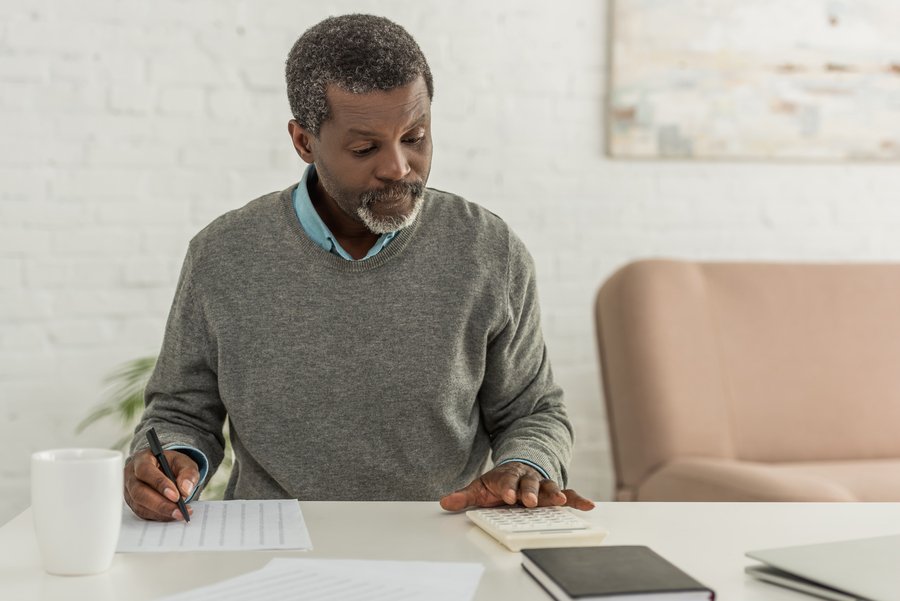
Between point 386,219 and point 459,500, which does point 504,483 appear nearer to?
point 459,500

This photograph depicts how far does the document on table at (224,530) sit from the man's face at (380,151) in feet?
1.43

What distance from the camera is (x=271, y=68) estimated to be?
2498mm

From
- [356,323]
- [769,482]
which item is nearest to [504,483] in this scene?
[356,323]

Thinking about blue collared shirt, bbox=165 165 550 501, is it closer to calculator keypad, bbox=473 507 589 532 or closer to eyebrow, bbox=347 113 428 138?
eyebrow, bbox=347 113 428 138

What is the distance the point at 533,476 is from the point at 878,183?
2105 millimetres

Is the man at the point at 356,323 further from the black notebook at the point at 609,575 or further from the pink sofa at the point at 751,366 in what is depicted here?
the pink sofa at the point at 751,366

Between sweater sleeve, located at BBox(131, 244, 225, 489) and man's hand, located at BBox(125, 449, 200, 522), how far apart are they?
27 cm

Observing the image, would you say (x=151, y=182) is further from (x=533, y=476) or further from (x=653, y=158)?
(x=533, y=476)

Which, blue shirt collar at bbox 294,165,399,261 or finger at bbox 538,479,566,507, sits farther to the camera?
blue shirt collar at bbox 294,165,399,261

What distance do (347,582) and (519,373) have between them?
2.17 feet

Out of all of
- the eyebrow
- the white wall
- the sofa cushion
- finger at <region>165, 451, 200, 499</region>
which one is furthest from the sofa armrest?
finger at <region>165, 451, 200, 499</region>

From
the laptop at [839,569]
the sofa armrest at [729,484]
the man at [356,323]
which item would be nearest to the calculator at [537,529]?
the laptop at [839,569]

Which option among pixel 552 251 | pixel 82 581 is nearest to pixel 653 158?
pixel 552 251

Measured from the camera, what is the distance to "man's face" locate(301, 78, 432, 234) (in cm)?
132
